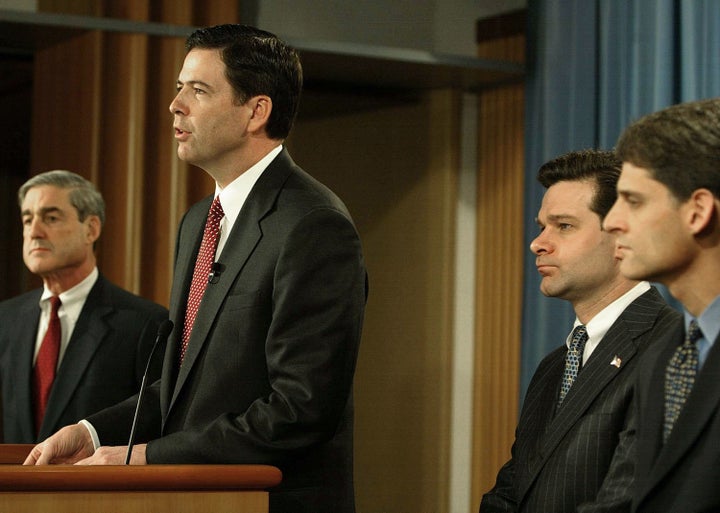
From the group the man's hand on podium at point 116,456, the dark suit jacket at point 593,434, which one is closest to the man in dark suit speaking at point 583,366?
the dark suit jacket at point 593,434

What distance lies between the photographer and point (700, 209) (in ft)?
7.22

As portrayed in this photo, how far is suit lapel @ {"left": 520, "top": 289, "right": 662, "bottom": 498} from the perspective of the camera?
2826 millimetres

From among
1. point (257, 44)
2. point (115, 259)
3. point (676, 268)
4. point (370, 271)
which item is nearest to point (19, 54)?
point (115, 259)

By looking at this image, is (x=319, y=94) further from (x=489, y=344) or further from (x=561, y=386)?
(x=561, y=386)

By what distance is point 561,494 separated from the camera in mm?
2773

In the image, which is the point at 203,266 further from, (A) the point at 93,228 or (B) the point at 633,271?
(A) the point at 93,228

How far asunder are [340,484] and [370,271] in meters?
3.53

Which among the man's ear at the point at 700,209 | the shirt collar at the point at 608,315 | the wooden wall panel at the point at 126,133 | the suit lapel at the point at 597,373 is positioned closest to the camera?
the man's ear at the point at 700,209

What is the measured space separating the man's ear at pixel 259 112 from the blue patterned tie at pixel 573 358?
978 mm

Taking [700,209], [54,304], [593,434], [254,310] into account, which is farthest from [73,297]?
[700,209]

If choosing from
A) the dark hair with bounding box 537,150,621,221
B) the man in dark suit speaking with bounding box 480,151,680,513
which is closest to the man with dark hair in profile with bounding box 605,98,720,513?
the man in dark suit speaking with bounding box 480,151,680,513

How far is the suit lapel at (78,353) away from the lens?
415 cm

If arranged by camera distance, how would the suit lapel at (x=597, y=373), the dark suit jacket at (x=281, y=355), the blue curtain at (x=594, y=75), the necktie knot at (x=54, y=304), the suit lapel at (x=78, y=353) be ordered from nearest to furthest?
the dark suit jacket at (x=281, y=355) → the suit lapel at (x=597, y=373) → the suit lapel at (x=78, y=353) → the necktie knot at (x=54, y=304) → the blue curtain at (x=594, y=75)

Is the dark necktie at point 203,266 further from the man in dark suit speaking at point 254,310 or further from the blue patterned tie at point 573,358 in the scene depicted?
the blue patterned tie at point 573,358
